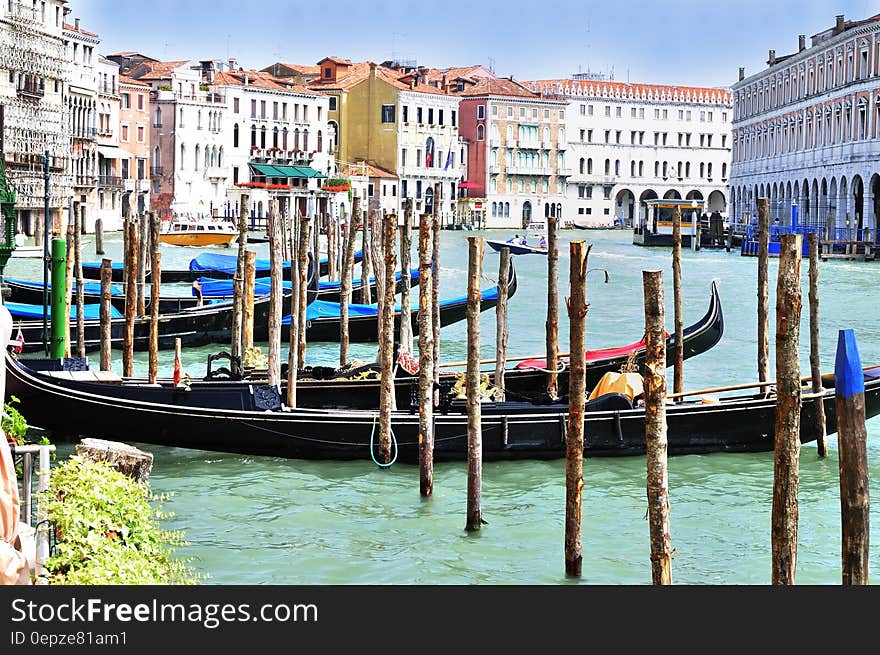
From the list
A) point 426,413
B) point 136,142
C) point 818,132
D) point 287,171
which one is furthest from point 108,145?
point 426,413

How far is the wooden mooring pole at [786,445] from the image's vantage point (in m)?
3.61

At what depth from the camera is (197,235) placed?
26.0m

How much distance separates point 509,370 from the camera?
7.24 metres

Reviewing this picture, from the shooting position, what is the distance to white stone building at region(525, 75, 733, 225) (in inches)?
1848

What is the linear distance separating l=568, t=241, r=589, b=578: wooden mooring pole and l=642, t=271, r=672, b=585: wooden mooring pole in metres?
0.52

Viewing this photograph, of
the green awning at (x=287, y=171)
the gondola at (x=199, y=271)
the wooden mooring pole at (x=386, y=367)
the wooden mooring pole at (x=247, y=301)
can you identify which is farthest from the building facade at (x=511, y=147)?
the wooden mooring pole at (x=386, y=367)

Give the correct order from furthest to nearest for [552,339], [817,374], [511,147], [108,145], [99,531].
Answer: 1. [511,147]
2. [108,145]
3. [552,339]
4. [817,374]
5. [99,531]

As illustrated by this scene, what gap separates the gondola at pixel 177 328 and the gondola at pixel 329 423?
10.4 feet

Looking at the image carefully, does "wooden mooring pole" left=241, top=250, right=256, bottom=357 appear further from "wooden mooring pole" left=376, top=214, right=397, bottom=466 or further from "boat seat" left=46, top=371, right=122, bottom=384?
"wooden mooring pole" left=376, top=214, right=397, bottom=466

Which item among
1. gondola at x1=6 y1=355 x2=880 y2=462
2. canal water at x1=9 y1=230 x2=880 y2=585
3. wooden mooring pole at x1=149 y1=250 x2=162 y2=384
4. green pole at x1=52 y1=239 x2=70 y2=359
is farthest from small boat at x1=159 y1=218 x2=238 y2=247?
gondola at x1=6 y1=355 x2=880 y2=462

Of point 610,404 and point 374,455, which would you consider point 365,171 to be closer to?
point 610,404

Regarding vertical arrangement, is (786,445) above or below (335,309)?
below

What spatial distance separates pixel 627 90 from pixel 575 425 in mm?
44905

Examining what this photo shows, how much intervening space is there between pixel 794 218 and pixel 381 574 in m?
23.3
